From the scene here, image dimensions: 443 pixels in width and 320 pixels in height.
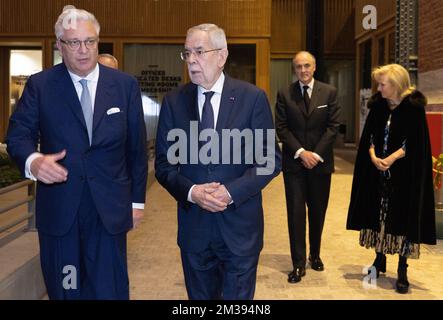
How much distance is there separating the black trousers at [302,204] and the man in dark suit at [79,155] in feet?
7.83

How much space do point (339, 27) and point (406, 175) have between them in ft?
60.4

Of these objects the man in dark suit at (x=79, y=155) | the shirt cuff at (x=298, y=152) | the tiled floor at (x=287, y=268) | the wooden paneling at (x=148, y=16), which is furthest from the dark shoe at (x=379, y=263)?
the wooden paneling at (x=148, y=16)

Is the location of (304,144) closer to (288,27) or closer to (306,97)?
(306,97)

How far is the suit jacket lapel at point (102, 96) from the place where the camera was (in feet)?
8.81

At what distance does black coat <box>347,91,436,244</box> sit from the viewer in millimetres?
4547

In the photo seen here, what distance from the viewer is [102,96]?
8.93 feet

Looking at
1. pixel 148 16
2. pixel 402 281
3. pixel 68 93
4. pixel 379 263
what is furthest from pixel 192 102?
pixel 148 16

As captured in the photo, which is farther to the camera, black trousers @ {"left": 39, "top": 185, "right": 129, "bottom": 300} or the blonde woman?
the blonde woman

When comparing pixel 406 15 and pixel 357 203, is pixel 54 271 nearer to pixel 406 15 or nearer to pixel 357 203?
pixel 357 203

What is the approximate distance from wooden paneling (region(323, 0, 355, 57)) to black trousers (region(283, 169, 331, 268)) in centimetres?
1791

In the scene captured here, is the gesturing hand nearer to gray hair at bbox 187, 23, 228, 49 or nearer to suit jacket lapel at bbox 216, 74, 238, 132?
suit jacket lapel at bbox 216, 74, 238, 132

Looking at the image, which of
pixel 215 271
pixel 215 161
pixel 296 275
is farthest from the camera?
pixel 296 275

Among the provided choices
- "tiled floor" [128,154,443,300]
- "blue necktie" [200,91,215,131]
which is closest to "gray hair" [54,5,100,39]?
"blue necktie" [200,91,215,131]

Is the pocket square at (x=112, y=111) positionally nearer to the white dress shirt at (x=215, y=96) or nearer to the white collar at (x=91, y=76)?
the white collar at (x=91, y=76)
